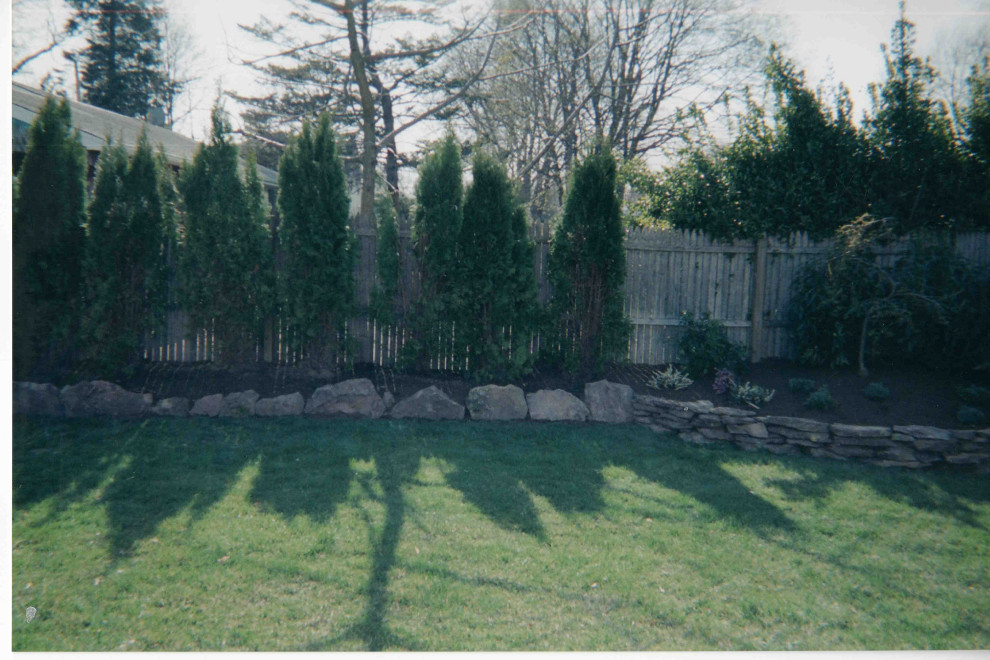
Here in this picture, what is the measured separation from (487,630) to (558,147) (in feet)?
55.0

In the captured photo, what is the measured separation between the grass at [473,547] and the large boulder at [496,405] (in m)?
0.75

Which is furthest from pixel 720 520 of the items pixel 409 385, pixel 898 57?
pixel 898 57

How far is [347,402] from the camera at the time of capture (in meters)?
5.79

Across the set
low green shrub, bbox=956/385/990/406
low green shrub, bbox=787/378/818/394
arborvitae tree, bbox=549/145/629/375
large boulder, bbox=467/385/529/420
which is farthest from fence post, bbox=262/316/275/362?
low green shrub, bbox=956/385/990/406

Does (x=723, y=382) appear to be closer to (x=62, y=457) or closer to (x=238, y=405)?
(x=238, y=405)

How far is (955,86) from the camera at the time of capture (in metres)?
8.16

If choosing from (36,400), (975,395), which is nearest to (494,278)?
(36,400)

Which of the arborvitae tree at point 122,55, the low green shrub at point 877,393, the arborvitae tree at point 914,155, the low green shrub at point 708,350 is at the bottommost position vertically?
the low green shrub at point 877,393

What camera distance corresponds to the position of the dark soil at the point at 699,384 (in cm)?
552

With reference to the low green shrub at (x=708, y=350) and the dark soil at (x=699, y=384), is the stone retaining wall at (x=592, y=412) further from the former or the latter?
the low green shrub at (x=708, y=350)

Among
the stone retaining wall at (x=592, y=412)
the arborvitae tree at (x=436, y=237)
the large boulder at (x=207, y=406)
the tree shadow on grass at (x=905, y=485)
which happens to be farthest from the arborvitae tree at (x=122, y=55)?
the tree shadow on grass at (x=905, y=485)

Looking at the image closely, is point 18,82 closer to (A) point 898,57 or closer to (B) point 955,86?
(A) point 898,57

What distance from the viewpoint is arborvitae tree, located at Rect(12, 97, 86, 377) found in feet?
19.1

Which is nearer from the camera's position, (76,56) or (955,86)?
(955,86)
